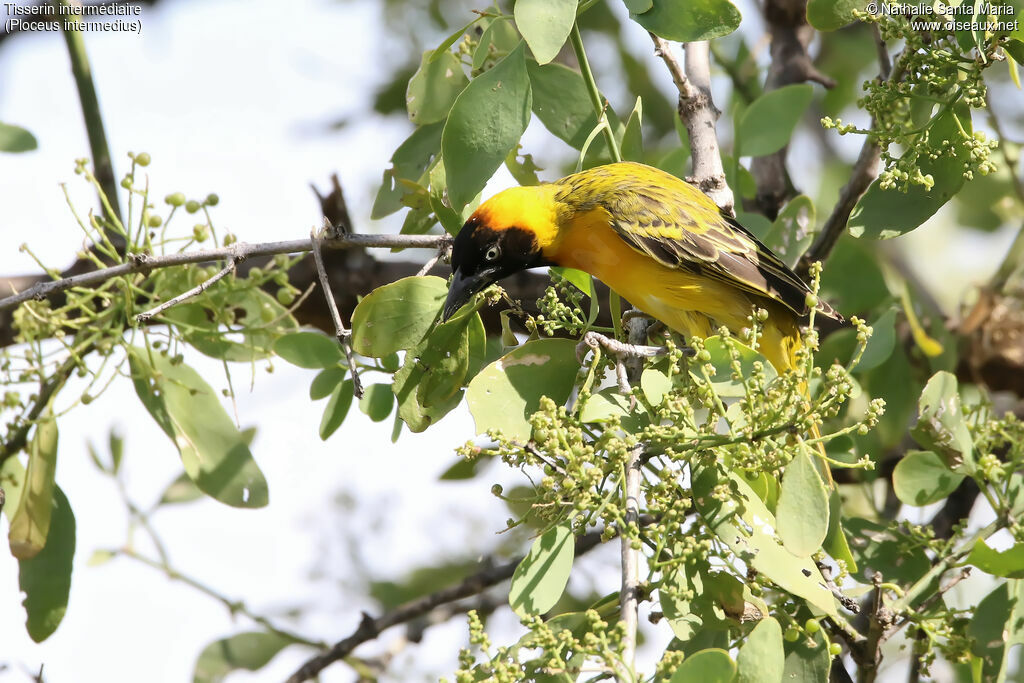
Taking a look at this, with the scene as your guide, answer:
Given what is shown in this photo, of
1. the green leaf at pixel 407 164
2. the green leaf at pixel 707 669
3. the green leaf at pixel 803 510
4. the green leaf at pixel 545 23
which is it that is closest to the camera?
the green leaf at pixel 707 669

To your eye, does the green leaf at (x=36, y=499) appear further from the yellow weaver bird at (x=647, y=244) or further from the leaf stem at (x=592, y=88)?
the leaf stem at (x=592, y=88)

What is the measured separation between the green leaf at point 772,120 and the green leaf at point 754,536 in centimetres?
158

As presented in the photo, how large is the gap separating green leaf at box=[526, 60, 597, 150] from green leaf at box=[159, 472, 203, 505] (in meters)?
2.08

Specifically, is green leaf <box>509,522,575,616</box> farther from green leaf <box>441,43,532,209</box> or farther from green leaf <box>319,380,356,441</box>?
green leaf <box>319,380,356,441</box>

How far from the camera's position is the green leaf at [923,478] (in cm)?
261

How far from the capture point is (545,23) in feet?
7.06

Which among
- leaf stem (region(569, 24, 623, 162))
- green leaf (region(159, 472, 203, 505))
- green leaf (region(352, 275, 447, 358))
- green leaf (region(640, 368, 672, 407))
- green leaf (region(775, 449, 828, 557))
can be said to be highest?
leaf stem (region(569, 24, 623, 162))

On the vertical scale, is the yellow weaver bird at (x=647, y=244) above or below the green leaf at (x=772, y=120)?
below

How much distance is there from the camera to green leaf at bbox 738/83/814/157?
332 cm

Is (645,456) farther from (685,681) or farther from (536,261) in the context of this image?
(536,261)

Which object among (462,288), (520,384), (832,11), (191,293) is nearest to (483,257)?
(462,288)

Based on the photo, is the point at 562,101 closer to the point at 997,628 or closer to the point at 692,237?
the point at 692,237

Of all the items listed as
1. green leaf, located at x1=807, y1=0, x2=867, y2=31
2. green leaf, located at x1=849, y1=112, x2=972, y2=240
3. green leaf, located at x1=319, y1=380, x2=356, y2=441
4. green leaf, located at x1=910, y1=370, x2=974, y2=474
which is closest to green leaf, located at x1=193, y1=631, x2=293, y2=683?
green leaf, located at x1=319, y1=380, x2=356, y2=441

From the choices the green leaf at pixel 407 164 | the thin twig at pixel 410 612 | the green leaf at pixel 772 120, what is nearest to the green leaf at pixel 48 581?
the thin twig at pixel 410 612
